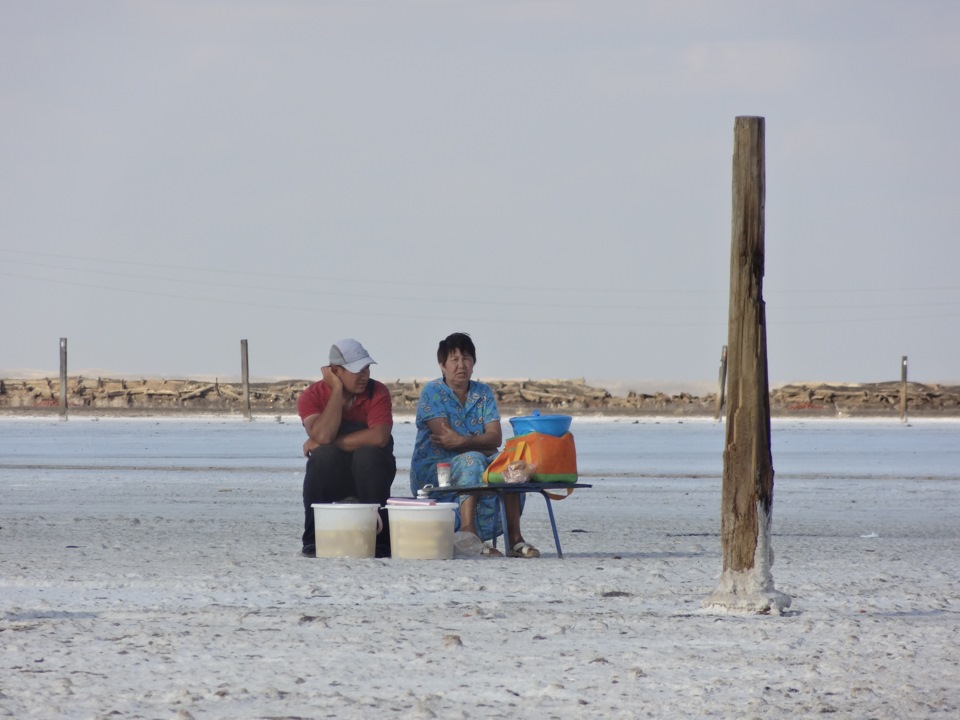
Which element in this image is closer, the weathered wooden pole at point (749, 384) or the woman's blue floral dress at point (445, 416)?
the weathered wooden pole at point (749, 384)

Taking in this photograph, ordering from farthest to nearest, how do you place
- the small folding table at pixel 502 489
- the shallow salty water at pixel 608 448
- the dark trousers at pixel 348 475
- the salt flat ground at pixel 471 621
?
the shallow salty water at pixel 608 448 < the dark trousers at pixel 348 475 < the small folding table at pixel 502 489 < the salt flat ground at pixel 471 621

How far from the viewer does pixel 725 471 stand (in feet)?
22.9

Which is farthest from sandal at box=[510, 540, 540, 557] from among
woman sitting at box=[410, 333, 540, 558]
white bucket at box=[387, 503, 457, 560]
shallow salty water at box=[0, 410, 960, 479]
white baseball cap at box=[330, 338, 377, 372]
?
shallow salty water at box=[0, 410, 960, 479]

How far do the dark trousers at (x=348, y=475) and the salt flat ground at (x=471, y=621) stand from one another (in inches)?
16.3

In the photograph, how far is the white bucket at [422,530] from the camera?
8.89 meters

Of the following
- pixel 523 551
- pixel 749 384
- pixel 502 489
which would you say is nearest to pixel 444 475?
pixel 502 489

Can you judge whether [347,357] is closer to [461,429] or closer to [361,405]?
[361,405]

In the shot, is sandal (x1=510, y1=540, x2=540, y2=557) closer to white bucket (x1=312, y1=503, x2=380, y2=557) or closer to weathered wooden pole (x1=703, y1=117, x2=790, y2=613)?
white bucket (x1=312, y1=503, x2=380, y2=557)

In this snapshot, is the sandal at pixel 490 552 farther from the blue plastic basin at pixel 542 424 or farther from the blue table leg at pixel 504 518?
the blue plastic basin at pixel 542 424

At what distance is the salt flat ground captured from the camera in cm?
526

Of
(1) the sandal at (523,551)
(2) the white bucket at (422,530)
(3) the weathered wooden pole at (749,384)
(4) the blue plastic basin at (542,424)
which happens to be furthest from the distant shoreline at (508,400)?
(3) the weathered wooden pole at (749,384)

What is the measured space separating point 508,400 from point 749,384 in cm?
5966

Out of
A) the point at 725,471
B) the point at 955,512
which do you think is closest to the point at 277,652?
the point at 725,471

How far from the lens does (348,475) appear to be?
9.14 metres
